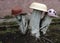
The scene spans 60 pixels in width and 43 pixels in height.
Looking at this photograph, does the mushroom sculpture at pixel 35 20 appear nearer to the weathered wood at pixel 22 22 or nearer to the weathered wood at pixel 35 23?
the weathered wood at pixel 35 23

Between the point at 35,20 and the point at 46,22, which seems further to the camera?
the point at 46,22

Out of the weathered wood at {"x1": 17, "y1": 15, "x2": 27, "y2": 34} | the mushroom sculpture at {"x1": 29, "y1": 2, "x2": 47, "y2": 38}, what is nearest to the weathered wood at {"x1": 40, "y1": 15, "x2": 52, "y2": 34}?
the mushroom sculpture at {"x1": 29, "y1": 2, "x2": 47, "y2": 38}

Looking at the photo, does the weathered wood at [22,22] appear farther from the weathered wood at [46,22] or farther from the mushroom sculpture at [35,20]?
the weathered wood at [46,22]

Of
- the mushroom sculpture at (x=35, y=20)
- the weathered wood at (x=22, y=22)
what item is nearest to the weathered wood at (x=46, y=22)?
the mushroom sculpture at (x=35, y=20)

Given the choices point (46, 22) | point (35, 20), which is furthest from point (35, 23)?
point (46, 22)

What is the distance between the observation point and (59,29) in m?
9.56

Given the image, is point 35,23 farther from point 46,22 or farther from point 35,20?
point 46,22

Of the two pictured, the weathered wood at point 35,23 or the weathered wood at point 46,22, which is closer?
the weathered wood at point 35,23

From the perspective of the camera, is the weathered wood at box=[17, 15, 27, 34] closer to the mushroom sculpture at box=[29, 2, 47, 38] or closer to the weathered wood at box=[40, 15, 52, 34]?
the mushroom sculpture at box=[29, 2, 47, 38]

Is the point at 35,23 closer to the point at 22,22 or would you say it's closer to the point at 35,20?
the point at 35,20

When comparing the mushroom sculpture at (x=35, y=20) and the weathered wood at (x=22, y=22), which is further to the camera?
the weathered wood at (x=22, y=22)

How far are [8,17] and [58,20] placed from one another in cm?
189

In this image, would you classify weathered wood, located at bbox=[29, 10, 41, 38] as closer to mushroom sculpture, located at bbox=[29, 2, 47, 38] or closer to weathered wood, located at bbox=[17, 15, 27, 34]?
mushroom sculpture, located at bbox=[29, 2, 47, 38]

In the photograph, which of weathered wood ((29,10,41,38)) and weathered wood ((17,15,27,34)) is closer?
weathered wood ((29,10,41,38))
